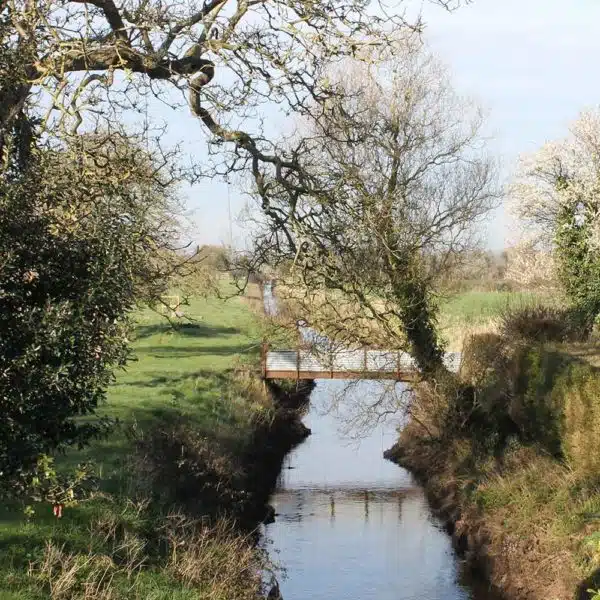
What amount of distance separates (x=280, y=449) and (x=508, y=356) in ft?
23.6

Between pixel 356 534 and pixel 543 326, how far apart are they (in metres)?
8.91

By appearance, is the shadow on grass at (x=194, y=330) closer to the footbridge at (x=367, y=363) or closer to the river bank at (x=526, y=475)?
the footbridge at (x=367, y=363)

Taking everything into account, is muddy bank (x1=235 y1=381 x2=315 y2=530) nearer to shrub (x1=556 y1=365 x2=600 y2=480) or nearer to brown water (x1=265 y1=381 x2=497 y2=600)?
brown water (x1=265 y1=381 x2=497 y2=600)

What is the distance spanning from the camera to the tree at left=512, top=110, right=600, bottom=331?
2567 centimetres

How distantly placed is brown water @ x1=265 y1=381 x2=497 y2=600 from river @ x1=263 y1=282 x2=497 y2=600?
2cm

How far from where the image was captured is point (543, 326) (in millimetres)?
25328

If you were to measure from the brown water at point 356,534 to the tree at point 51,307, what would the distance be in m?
8.85

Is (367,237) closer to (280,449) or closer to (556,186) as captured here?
(280,449)

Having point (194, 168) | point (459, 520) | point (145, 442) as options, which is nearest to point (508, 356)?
point (459, 520)

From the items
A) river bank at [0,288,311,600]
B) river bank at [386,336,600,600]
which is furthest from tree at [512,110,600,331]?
river bank at [0,288,311,600]

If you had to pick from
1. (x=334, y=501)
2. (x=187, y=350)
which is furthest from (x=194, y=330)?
(x=334, y=501)

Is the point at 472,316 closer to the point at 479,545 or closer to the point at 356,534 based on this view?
the point at 356,534

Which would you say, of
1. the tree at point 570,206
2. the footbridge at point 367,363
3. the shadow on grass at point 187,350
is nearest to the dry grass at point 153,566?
the footbridge at point 367,363

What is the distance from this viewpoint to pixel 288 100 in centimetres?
1136
